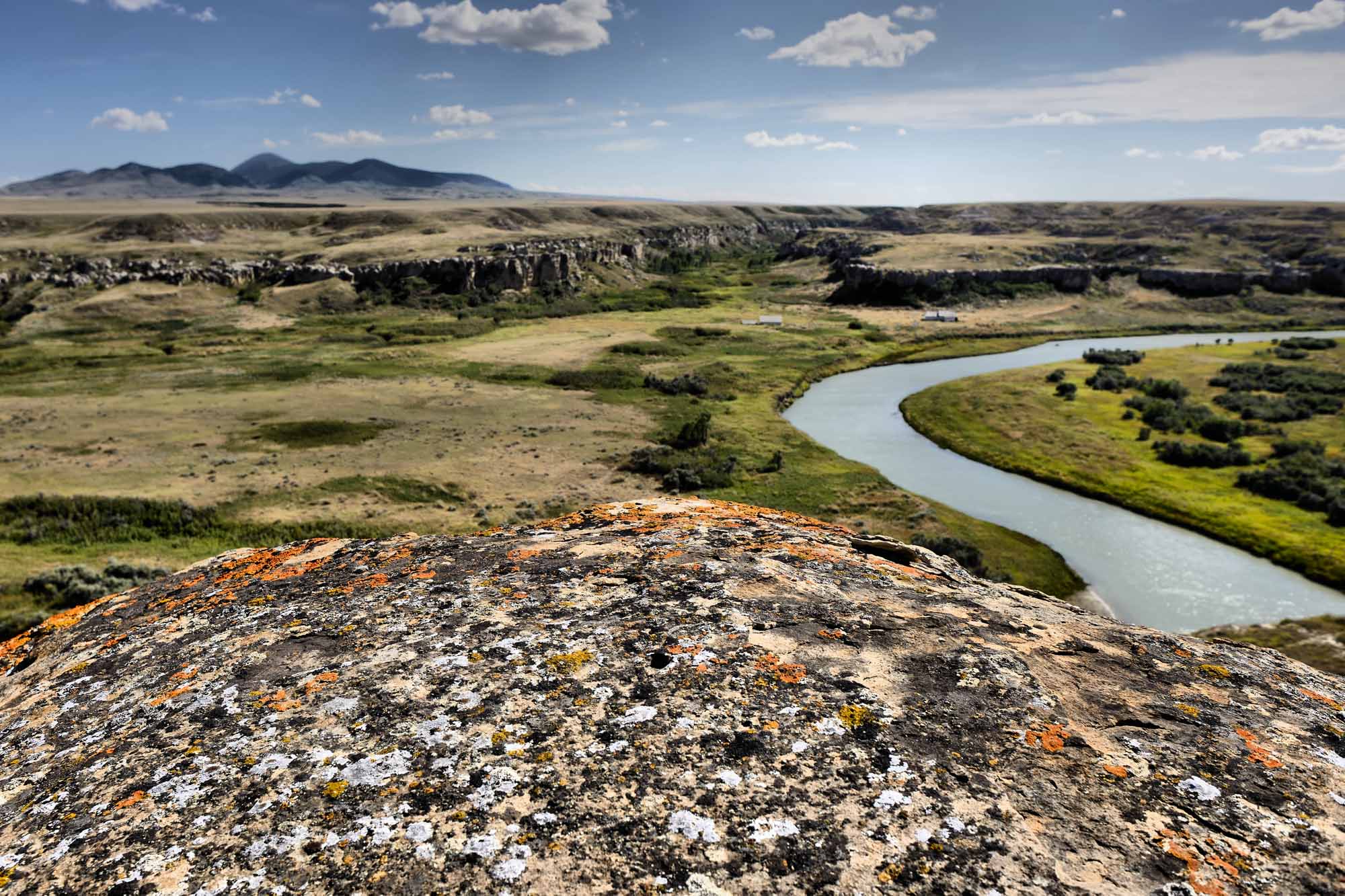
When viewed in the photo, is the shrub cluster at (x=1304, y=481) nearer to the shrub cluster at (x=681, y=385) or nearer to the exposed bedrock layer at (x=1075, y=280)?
the shrub cluster at (x=681, y=385)

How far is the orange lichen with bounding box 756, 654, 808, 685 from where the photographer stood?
20.2ft

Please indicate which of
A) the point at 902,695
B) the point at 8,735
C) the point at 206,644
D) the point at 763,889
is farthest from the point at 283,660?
the point at 902,695

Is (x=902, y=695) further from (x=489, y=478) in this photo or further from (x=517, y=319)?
(x=517, y=319)

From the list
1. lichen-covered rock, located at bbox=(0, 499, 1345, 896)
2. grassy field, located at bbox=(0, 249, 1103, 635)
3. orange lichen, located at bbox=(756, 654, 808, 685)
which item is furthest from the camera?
grassy field, located at bbox=(0, 249, 1103, 635)

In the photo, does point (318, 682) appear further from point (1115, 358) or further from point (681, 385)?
point (1115, 358)

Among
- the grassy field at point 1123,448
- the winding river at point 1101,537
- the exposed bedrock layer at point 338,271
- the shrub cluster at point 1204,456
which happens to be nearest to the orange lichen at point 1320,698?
the winding river at point 1101,537

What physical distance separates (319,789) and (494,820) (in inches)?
56.3

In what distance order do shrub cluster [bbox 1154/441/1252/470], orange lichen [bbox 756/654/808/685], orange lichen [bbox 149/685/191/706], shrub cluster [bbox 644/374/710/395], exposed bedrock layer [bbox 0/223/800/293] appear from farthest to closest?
1. exposed bedrock layer [bbox 0/223/800/293]
2. shrub cluster [bbox 644/374/710/395]
3. shrub cluster [bbox 1154/441/1252/470]
4. orange lichen [bbox 756/654/808/685]
5. orange lichen [bbox 149/685/191/706]

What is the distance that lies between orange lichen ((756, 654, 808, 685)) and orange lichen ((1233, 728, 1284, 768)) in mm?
3578

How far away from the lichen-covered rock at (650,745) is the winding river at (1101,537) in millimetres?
32057

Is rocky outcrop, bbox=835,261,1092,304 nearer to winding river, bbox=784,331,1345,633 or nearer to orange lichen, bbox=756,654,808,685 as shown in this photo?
winding river, bbox=784,331,1345,633

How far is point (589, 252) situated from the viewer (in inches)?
6481

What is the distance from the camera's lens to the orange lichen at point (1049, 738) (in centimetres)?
538

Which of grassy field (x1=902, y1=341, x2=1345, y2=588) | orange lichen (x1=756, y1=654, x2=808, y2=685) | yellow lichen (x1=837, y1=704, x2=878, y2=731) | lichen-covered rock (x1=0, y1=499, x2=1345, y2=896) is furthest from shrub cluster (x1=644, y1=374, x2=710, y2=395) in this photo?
yellow lichen (x1=837, y1=704, x2=878, y2=731)
